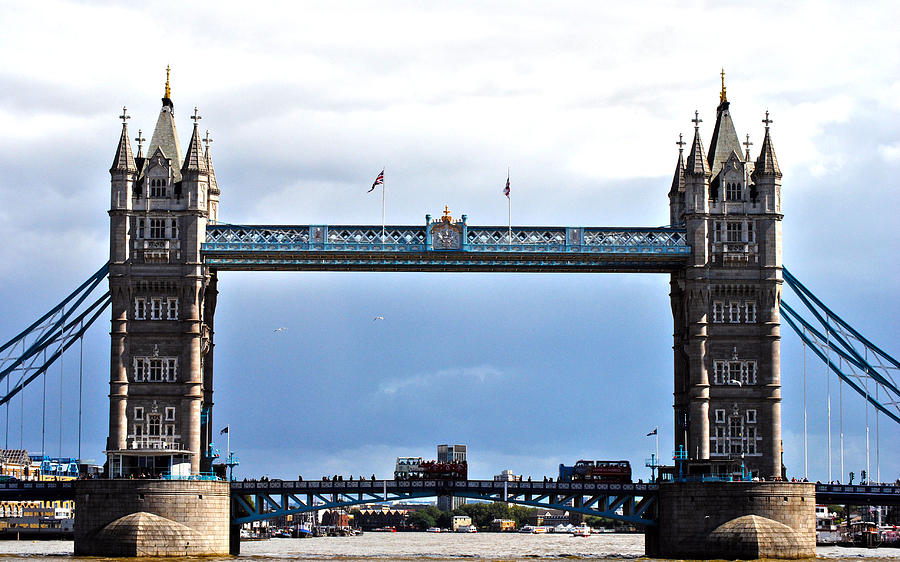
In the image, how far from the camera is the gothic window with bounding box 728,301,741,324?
126 metres

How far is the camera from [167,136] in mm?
128250

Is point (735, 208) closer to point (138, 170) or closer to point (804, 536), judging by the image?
point (804, 536)


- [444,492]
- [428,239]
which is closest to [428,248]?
[428,239]

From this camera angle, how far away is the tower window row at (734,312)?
126 metres

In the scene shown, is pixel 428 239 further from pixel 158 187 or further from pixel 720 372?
pixel 720 372

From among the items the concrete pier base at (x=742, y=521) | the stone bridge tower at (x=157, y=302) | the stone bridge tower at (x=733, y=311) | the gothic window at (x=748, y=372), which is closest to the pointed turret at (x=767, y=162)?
the stone bridge tower at (x=733, y=311)

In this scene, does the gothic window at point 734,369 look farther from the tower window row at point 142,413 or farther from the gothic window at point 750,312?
the tower window row at point 142,413

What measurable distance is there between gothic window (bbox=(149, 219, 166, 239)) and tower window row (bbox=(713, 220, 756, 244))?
4228 centimetres

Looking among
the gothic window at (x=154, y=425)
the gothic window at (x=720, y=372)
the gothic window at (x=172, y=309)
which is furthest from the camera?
the gothic window at (x=720, y=372)

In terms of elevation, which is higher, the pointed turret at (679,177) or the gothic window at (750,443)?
the pointed turret at (679,177)

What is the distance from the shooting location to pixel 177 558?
11312 cm

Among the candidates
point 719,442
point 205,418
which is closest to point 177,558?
point 205,418

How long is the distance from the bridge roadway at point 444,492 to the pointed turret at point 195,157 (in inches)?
952

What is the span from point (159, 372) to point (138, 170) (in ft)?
52.0
